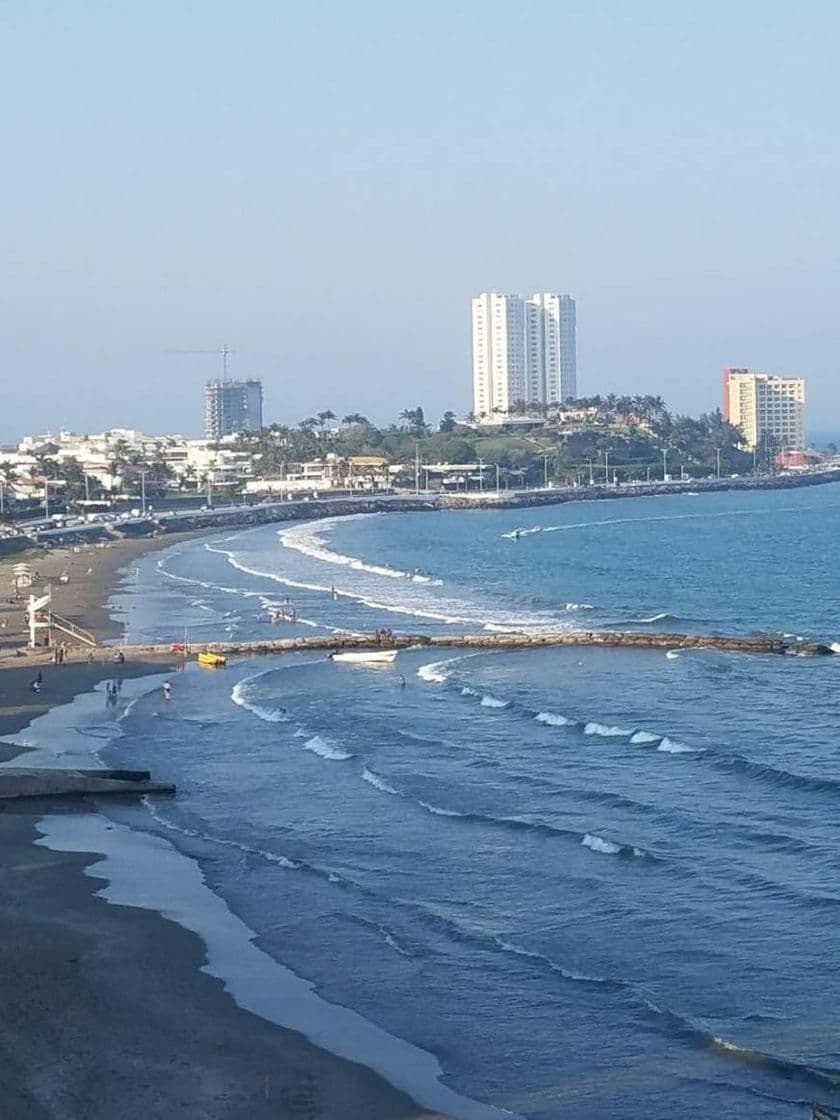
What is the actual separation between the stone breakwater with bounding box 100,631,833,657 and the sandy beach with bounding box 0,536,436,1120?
76.6 feet

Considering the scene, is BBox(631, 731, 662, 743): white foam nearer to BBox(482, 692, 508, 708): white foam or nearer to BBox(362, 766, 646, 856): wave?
BBox(482, 692, 508, 708): white foam

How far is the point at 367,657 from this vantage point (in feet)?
156

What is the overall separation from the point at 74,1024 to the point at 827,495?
160 meters

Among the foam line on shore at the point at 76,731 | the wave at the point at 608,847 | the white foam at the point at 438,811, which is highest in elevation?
the wave at the point at 608,847

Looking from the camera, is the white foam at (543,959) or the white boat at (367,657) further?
the white boat at (367,657)

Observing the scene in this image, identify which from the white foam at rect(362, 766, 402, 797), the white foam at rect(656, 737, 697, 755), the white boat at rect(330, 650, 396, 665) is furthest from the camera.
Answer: the white boat at rect(330, 650, 396, 665)

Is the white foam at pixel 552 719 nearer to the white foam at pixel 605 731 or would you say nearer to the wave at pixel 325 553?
the white foam at pixel 605 731

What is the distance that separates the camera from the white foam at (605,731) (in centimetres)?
3444

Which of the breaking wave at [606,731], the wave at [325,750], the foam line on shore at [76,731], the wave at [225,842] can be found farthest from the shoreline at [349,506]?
the wave at [225,842]

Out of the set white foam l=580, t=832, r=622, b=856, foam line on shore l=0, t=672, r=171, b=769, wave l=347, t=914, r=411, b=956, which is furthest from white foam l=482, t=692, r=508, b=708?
wave l=347, t=914, r=411, b=956

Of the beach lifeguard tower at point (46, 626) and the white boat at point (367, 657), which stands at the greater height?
the beach lifeguard tower at point (46, 626)

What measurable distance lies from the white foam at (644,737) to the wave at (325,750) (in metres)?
5.54

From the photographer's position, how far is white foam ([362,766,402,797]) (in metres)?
29.3

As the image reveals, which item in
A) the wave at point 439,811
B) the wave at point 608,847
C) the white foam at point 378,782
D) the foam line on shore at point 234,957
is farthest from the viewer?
the white foam at point 378,782
